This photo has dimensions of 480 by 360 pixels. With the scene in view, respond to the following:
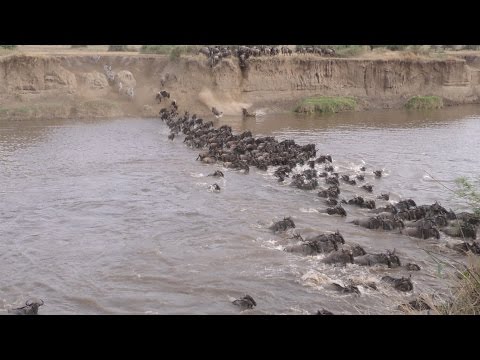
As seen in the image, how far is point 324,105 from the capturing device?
34250 mm

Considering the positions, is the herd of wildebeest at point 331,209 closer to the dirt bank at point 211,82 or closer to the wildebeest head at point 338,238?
the wildebeest head at point 338,238

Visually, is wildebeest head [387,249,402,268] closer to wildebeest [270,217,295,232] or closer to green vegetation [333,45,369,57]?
wildebeest [270,217,295,232]

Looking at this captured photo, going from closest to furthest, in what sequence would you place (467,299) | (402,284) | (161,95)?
(467,299)
(402,284)
(161,95)

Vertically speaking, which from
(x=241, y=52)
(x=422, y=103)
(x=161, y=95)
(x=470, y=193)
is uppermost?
(x=241, y=52)

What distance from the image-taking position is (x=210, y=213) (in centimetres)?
1396

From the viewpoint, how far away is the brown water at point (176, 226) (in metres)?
9.20

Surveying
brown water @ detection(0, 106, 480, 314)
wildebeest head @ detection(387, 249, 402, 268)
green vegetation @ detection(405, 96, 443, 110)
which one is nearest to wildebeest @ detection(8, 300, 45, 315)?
brown water @ detection(0, 106, 480, 314)

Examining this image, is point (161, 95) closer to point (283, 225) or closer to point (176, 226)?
point (176, 226)

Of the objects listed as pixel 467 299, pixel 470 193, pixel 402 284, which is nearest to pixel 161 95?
pixel 470 193

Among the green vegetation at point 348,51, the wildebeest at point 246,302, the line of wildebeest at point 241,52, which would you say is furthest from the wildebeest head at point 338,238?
the green vegetation at point 348,51

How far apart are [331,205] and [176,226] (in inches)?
180

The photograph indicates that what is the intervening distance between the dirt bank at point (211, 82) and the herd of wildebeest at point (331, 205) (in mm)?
7708
